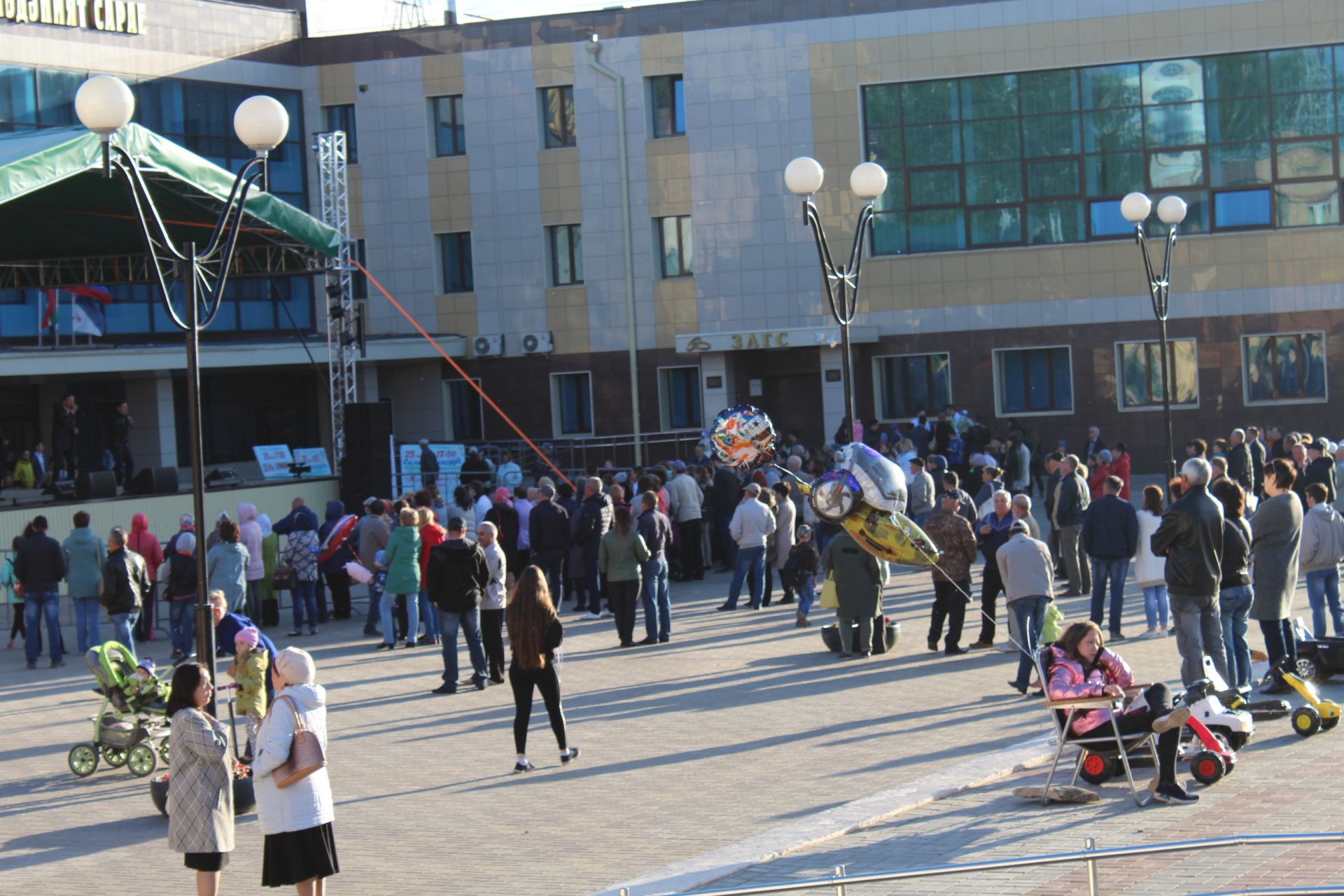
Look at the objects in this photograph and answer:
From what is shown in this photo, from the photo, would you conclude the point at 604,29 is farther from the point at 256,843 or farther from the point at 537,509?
the point at 256,843

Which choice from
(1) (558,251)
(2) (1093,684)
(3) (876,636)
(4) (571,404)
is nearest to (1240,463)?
(3) (876,636)

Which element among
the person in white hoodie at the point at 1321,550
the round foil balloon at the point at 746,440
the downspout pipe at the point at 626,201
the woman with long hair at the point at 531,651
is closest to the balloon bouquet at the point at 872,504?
the round foil balloon at the point at 746,440

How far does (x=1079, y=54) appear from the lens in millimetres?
35625

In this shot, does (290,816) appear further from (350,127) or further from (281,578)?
(350,127)

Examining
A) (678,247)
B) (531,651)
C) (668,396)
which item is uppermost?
(678,247)

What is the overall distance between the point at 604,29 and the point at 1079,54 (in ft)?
37.0

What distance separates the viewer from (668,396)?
38781mm

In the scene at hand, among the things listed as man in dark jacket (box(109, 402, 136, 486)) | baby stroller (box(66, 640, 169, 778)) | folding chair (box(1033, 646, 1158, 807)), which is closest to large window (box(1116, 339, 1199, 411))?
man in dark jacket (box(109, 402, 136, 486))

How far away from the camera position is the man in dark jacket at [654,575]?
17.7 metres

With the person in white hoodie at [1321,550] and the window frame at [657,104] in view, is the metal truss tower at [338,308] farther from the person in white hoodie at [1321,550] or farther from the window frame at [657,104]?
the person in white hoodie at [1321,550]

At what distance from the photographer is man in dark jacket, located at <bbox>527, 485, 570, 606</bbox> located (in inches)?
767

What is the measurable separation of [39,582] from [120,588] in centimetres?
131

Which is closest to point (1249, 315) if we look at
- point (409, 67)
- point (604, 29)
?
point (604, 29)

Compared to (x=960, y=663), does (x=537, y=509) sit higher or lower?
higher
